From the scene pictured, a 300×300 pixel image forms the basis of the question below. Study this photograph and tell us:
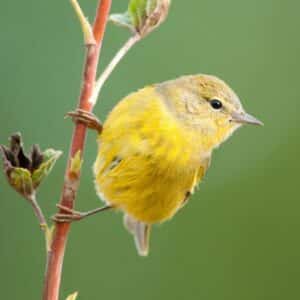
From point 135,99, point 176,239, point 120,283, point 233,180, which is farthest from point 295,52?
point 135,99

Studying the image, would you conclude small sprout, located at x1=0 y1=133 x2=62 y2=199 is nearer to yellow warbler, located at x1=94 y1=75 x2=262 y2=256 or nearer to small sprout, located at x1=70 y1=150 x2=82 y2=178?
small sprout, located at x1=70 y1=150 x2=82 y2=178

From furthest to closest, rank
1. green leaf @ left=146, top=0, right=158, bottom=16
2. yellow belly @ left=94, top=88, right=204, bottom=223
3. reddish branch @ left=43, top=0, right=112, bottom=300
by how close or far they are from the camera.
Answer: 1. yellow belly @ left=94, top=88, right=204, bottom=223
2. green leaf @ left=146, top=0, right=158, bottom=16
3. reddish branch @ left=43, top=0, right=112, bottom=300

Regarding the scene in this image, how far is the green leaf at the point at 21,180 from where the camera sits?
4.88ft

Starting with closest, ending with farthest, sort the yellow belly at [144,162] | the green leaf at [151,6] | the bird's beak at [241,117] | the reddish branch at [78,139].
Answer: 1. the reddish branch at [78,139]
2. the green leaf at [151,6]
3. the yellow belly at [144,162]
4. the bird's beak at [241,117]

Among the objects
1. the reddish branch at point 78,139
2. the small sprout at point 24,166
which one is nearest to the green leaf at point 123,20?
the reddish branch at point 78,139

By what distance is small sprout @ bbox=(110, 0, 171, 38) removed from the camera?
162 centimetres

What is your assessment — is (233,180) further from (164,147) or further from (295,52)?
(164,147)

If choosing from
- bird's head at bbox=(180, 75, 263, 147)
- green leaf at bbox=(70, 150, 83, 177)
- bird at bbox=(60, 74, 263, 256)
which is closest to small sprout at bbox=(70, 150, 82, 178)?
green leaf at bbox=(70, 150, 83, 177)

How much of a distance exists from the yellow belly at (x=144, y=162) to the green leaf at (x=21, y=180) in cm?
64

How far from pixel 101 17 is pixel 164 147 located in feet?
2.56

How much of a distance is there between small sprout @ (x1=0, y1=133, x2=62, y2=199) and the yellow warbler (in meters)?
0.61

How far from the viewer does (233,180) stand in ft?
12.0

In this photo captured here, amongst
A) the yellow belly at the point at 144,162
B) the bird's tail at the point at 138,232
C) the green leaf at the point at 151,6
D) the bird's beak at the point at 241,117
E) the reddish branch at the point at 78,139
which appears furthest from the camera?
the bird's tail at the point at 138,232

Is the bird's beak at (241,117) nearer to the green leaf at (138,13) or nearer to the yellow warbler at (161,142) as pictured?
the yellow warbler at (161,142)
